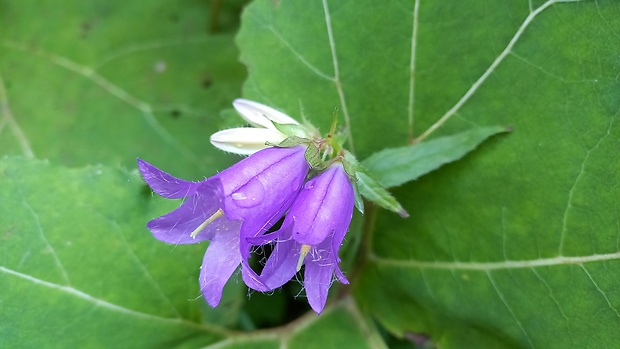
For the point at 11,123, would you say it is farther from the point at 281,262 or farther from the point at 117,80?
the point at 281,262

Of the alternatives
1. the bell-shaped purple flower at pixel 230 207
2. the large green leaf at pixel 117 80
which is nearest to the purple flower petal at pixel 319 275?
the bell-shaped purple flower at pixel 230 207

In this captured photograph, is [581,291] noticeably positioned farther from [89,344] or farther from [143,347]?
[89,344]

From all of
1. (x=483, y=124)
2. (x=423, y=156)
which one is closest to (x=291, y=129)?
(x=423, y=156)

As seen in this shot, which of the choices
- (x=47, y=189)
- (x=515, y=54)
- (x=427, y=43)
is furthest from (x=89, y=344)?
(x=515, y=54)

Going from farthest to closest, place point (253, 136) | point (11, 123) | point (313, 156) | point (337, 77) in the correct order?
point (11, 123), point (337, 77), point (253, 136), point (313, 156)

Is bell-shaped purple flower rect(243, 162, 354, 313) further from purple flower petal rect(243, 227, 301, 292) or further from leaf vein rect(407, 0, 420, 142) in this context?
leaf vein rect(407, 0, 420, 142)

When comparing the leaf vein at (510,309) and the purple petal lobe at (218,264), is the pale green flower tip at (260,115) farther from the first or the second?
the leaf vein at (510,309)

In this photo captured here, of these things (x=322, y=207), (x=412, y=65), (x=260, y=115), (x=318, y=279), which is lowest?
(x=318, y=279)

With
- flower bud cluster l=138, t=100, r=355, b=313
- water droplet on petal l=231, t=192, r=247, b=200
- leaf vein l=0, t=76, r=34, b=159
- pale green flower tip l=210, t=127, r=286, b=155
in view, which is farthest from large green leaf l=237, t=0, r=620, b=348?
leaf vein l=0, t=76, r=34, b=159
